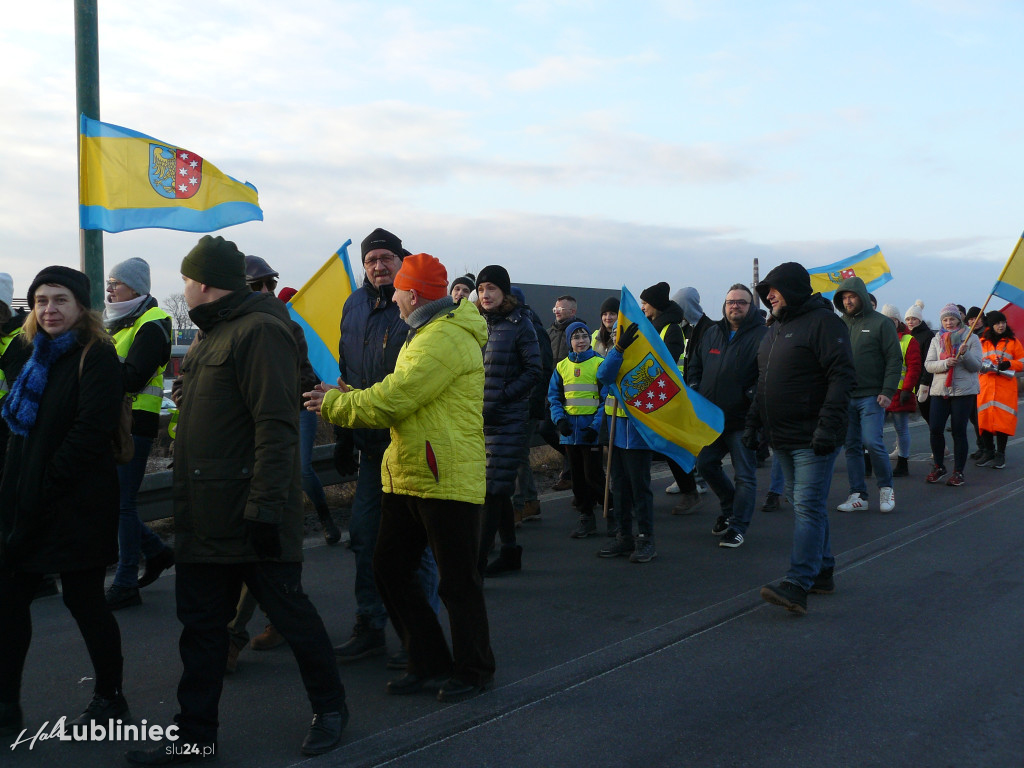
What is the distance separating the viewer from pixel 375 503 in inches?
190

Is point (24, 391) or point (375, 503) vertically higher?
point (24, 391)

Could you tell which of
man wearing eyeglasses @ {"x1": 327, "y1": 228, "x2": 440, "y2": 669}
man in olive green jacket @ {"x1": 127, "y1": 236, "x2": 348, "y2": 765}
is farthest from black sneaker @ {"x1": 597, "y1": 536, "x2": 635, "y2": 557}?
man in olive green jacket @ {"x1": 127, "y1": 236, "x2": 348, "y2": 765}

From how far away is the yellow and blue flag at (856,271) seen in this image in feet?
52.8

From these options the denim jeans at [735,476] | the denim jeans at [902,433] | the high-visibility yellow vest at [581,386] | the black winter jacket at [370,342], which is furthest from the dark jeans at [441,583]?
the denim jeans at [902,433]

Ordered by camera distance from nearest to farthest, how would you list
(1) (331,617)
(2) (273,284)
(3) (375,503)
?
(3) (375,503), (1) (331,617), (2) (273,284)

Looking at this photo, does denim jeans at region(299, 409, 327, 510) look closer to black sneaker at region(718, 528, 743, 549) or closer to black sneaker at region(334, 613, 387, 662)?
black sneaker at region(334, 613, 387, 662)

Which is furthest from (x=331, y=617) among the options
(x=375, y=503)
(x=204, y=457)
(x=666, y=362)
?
(x=666, y=362)

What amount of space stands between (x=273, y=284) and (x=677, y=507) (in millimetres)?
4329

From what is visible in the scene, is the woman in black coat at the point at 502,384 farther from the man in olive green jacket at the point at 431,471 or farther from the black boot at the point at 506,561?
the man in olive green jacket at the point at 431,471

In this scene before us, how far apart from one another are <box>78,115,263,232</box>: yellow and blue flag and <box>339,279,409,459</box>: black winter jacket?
9.56ft

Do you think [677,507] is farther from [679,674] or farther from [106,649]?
[106,649]

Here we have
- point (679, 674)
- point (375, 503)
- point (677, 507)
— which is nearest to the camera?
point (679, 674)

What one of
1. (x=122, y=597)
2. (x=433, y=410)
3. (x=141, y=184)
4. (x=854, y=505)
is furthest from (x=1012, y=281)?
(x=122, y=597)

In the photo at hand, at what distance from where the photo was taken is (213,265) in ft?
12.0
